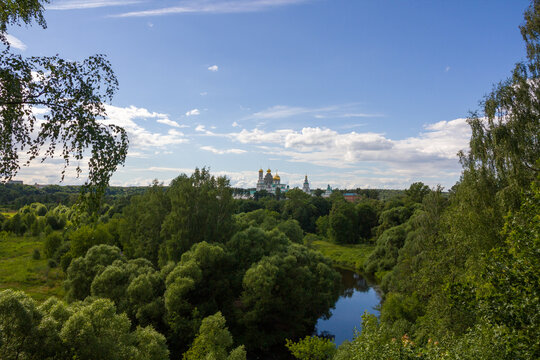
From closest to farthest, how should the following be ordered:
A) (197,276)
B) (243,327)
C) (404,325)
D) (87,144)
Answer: (87,144)
(404,325)
(197,276)
(243,327)

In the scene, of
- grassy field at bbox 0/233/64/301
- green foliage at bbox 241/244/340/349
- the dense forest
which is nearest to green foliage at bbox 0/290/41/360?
the dense forest

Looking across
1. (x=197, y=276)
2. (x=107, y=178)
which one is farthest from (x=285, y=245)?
(x=107, y=178)

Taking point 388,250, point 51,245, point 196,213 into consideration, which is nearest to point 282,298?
point 196,213

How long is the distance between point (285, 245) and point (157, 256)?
42.7 feet

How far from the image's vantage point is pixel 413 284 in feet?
80.2

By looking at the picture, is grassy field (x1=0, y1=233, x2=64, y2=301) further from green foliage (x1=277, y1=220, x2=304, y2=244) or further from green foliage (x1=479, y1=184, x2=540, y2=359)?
green foliage (x1=479, y1=184, x2=540, y2=359)

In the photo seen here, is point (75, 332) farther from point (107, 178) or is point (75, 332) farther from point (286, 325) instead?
point (286, 325)

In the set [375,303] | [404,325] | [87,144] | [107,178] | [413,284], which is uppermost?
[87,144]

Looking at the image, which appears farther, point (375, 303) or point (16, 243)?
point (16, 243)

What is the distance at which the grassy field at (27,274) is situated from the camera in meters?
33.3

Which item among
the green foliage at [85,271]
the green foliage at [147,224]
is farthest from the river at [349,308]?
the green foliage at [85,271]

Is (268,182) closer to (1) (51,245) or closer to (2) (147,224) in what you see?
(1) (51,245)

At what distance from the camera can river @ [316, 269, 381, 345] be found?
2788cm

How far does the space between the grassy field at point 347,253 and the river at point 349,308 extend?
6212mm
